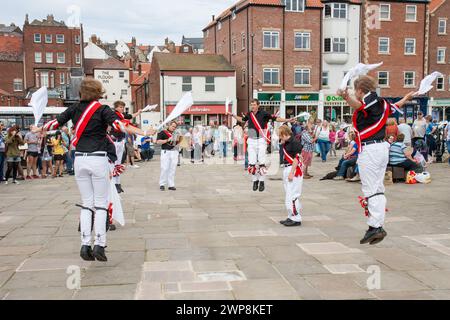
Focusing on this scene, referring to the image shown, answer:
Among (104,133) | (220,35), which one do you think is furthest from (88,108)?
(220,35)

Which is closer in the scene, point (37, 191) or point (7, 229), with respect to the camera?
point (7, 229)

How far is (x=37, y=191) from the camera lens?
13.3 metres

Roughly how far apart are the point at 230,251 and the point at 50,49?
228ft

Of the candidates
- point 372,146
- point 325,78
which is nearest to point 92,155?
point 372,146

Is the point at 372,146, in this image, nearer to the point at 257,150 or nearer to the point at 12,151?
the point at 257,150

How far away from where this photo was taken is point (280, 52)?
42.2 meters

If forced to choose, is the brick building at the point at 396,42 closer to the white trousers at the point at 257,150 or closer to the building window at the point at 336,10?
the building window at the point at 336,10

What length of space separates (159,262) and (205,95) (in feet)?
126

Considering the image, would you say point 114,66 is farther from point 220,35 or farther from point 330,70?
point 330,70

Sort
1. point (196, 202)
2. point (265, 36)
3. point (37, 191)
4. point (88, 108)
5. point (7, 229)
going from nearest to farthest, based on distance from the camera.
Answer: point (88, 108) → point (7, 229) → point (196, 202) → point (37, 191) → point (265, 36)

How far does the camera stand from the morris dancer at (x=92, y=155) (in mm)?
5410

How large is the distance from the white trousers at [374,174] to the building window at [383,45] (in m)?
41.6

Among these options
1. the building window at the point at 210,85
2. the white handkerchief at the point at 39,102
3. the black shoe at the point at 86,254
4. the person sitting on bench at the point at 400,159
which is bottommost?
the black shoe at the point at 86,254

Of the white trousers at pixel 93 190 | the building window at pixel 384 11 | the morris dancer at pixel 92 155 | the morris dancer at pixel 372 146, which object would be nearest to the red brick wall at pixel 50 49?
the building window at pixel 384 11
